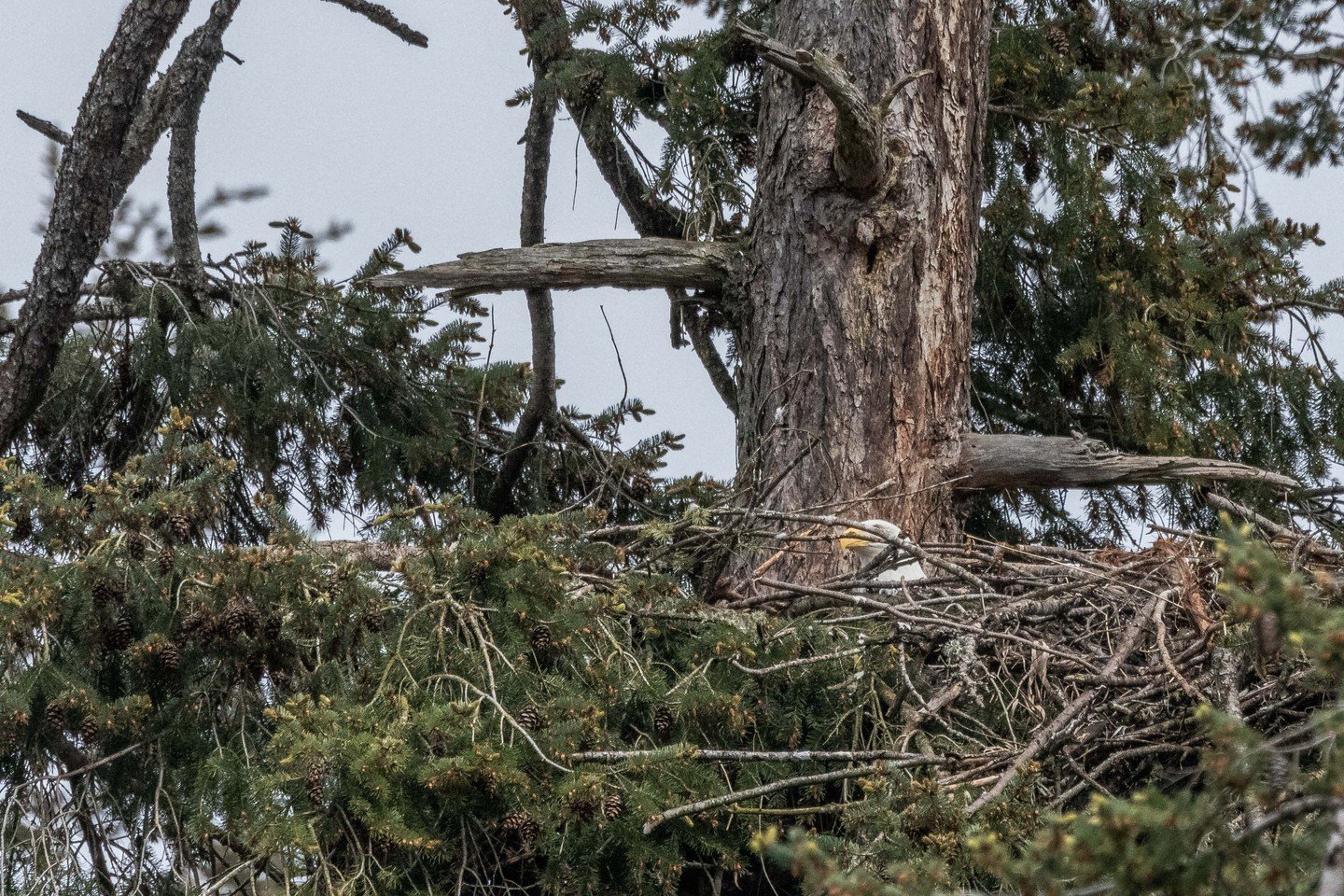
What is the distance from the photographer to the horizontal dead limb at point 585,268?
16.5 feet

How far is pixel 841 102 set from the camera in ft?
15.5

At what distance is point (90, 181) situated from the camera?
190 inches

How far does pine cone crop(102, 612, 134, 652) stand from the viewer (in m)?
3.36

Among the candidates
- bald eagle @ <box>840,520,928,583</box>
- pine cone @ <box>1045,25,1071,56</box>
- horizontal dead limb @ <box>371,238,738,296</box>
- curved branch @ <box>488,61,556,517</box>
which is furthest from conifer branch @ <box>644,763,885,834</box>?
pine cone @ <box>1045,25,1071,56</box>

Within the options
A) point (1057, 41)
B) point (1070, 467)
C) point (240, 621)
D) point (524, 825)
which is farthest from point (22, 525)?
point (1057, 41)

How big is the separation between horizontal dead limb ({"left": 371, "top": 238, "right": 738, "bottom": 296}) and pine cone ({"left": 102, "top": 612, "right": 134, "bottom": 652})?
6.06ft

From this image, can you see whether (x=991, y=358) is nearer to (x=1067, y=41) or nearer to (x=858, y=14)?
(x=1067, y=41)

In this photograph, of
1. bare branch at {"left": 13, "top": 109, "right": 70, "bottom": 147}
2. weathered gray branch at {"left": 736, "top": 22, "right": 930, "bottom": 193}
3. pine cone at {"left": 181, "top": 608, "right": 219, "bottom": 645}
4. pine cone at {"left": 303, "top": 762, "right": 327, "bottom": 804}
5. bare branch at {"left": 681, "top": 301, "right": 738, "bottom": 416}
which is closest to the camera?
pine cone at {"left": 303, "top": 762, "right": 327, "bottom": 804}

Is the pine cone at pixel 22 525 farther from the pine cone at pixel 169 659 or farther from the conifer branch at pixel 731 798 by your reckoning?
the conifer branch at pixel 731 798

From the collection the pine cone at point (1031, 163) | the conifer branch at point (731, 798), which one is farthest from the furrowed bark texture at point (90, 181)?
the pine cone at point (1031, 163)

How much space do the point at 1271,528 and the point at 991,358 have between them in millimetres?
3021

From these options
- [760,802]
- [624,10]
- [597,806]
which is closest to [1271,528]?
[760,802]

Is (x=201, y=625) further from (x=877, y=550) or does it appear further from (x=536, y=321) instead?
(x=536, y=321)

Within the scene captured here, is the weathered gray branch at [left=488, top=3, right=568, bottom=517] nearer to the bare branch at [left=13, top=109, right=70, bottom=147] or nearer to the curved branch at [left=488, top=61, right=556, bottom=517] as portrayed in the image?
the curved branch at [left=488, top=61, right=556, bottom=517]
